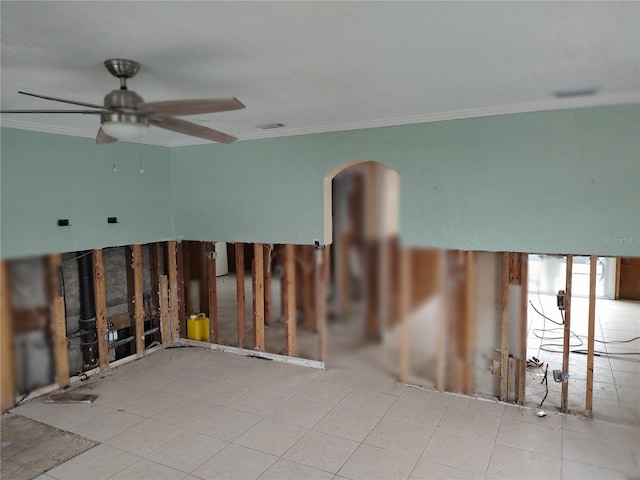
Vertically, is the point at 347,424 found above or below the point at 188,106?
below

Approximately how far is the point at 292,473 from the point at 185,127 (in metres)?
2.47

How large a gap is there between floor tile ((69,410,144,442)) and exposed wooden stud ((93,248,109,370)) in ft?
3.53

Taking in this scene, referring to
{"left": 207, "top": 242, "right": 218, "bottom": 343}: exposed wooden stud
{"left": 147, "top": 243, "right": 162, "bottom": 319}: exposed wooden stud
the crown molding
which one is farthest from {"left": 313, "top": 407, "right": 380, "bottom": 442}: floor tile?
{"left": 147, "top": 243, "right": 162, "bottom": 319}: exposed wooden stud

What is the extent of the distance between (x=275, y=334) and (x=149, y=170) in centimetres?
253

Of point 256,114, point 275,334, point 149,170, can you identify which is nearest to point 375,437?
point 275,334

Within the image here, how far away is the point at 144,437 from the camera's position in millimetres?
3564

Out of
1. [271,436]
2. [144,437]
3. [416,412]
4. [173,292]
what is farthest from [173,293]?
[416,412]

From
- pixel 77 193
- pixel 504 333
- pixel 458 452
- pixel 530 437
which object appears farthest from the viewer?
pixel 77 193

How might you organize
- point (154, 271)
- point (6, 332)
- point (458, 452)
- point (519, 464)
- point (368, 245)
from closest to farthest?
point (368, 245) → point (6, 332) → point (519, 464) → point (458, 452) → point (154, 271)

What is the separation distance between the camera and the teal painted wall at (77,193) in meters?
3.49

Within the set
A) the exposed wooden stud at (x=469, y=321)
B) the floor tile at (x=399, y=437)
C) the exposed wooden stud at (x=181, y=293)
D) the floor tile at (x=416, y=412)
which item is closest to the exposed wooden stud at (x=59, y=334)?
the exposed wooden stud at (x=181, y=293)

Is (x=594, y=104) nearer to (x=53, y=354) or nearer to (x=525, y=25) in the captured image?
(x=525, y=25)

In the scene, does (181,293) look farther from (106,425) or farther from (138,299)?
(106,425)

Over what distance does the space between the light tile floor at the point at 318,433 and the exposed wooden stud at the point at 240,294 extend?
29.0 inches
